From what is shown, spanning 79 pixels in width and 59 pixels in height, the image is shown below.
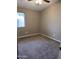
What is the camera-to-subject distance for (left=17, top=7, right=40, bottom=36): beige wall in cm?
603

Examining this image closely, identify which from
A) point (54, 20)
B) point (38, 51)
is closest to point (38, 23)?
point (54, 20)

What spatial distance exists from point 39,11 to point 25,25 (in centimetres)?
164

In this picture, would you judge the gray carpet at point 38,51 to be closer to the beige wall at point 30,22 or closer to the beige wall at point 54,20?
the beige wall at point 54,20

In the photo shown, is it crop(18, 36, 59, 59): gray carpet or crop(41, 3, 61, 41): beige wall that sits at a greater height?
crop(41, 3, 61, 41): beige wall

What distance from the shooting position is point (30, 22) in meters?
6.61

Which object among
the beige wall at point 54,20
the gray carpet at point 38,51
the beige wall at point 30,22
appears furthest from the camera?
the beige wall at point 30,22

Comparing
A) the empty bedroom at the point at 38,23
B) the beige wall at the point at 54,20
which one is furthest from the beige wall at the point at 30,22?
the beige wall at the point at 54,20

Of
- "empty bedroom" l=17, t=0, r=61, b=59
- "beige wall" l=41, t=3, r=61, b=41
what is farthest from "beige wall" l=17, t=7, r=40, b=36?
"beige wall" l=41, t=3, r=61, b=41

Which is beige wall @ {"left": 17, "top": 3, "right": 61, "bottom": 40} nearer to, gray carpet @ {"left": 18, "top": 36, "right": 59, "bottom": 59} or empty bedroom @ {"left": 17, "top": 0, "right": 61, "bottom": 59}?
empty bedroom @ {"left": 17, "top": 0, "right": 61, "bottom": 59}

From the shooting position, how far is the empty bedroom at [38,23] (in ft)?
15.2

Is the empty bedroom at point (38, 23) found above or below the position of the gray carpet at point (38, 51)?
above

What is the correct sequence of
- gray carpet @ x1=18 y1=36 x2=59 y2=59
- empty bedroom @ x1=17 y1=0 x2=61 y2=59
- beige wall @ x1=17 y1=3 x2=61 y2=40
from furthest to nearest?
1. beige wall @ x1=17 y1=3 x2=61 y2=40
2. empty bedroom @ x1=17 y1=0 x2=61 y2=59
3. gray carpet @ x1=18 y1=36 x2=59 y2=59

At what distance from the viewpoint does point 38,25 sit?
284 inches
